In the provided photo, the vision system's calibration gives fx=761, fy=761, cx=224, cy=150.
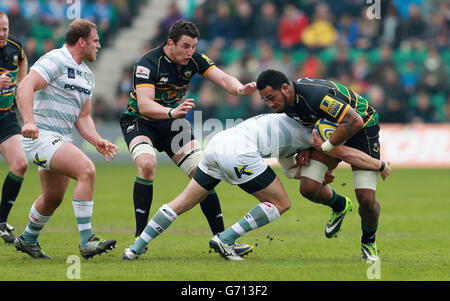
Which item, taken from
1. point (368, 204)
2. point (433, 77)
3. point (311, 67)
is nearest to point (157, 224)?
point (368, 204)

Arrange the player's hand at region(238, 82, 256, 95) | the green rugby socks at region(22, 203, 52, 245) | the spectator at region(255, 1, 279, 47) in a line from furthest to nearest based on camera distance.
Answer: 1. the spectator at region(255, 1, 279, 47)
2. the player's hand at region(238, 82, 256, 95)
3. the green rugby socks at region(22, 203, 52, 245)

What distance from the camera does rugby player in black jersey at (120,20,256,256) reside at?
8.88 meters

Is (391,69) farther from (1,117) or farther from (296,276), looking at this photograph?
(296,276)

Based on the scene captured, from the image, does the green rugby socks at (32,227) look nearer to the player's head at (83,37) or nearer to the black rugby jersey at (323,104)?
the player's head at (83,37)

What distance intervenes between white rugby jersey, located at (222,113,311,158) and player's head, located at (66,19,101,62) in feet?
5.70

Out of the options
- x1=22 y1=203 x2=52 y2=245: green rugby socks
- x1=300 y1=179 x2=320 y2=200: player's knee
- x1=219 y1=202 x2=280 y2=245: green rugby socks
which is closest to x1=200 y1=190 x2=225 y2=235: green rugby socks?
x1=219 y1=202 x2=280 y2=245: green rugby socks

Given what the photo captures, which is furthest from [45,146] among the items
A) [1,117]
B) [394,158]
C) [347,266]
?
[394,158]

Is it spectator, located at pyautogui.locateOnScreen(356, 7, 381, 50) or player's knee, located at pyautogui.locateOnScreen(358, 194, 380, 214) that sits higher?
player's knee, located at pyautogui.locateOnScreen(358, 194, 380, 214)

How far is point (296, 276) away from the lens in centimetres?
724

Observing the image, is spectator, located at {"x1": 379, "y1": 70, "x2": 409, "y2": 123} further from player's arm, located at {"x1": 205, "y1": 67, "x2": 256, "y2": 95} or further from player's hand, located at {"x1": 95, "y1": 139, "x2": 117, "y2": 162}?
player's hand, located at {"x1": 95, "y1": 139, "x2": 117, "y2": 162}

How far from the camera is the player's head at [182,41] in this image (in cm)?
888

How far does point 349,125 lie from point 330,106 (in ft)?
0.94

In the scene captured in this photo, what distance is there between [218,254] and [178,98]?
2072 millimetres

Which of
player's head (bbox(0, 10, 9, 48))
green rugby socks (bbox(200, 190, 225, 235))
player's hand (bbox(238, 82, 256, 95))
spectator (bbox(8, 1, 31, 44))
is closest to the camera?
player's hand (bbox(238, 82, 256, 95))
